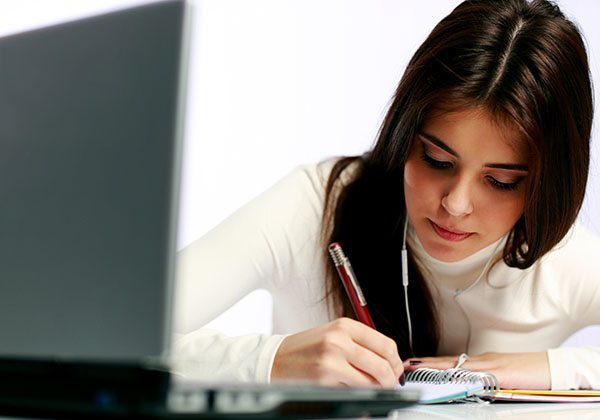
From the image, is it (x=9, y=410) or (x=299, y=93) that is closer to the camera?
(x=9, y=410)

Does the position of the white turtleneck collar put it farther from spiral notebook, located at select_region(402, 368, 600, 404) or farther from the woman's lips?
spiral notebook, located at select_region(402, 368, 600, 404)

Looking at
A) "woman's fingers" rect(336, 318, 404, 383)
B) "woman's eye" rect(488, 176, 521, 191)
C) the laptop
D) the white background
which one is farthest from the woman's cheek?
the white background

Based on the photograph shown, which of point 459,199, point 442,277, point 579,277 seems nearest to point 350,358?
point 459,199

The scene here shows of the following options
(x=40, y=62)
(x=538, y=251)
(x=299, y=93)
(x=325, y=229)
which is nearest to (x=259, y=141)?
(x=299, y=93)

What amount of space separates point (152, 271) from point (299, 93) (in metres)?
2.19

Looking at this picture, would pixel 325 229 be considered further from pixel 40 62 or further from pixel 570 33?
pixel 40 62

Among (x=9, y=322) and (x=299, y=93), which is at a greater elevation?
(x=299, y=93)

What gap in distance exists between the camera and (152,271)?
1.75 feet

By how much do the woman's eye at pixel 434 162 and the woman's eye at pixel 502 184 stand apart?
0.21 ft

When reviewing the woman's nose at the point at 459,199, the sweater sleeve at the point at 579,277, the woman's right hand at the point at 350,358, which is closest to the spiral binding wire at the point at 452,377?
the woman's right hand at the point at 350,358

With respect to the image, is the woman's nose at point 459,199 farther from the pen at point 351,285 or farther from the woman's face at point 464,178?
the pen at point 351,285

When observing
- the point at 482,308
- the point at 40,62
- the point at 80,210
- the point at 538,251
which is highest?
the point at 40,62

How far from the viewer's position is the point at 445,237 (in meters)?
1.33

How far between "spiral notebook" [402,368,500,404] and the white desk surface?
0.01m
